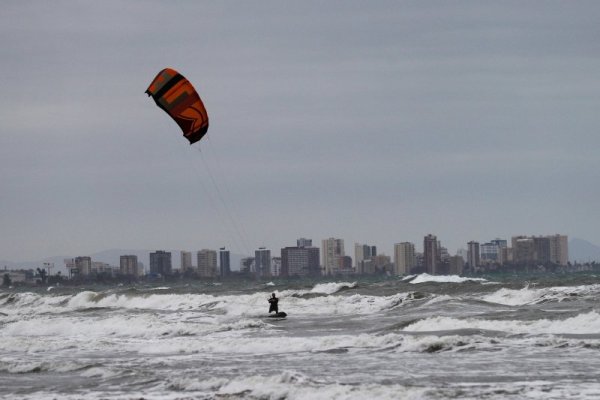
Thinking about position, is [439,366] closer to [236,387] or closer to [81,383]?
[236,387]

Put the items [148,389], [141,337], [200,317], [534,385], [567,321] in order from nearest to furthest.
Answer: [534,385], [148,389], [567,321], [141,337], [200,317]

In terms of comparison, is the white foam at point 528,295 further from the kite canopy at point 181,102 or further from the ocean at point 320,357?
the kite canopy at point 181,102

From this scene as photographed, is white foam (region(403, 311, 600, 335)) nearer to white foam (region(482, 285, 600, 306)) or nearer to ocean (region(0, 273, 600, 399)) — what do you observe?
ocean (region(0, 273, 600, 399))

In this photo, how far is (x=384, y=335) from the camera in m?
28.9

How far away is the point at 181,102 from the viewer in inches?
1442

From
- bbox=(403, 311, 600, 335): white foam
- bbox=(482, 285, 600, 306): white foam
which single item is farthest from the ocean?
bbox=(482, 285, 600, 306): white foam

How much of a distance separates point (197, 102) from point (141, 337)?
8.55m

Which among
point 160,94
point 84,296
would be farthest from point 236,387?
point 84,296

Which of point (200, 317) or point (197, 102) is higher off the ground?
point (197, 102)

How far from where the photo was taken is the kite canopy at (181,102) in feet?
120

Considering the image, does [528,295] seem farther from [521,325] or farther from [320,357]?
[320,357]

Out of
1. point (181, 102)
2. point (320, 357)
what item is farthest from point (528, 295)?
point (320, 357)

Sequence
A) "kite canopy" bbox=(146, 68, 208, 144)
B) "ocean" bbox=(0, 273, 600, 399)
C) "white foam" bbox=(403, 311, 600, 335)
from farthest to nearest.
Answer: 1. "kite canopy" bbox=(146, 68, 208, 144)
2. "white foam" bbox=(403, 311, 600, 335)
3. "ocean" bbox=(0, 273, 600, 399)

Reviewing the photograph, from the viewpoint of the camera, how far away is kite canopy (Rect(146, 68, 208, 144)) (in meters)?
36.5
